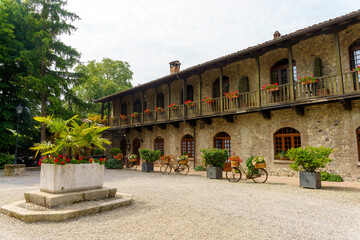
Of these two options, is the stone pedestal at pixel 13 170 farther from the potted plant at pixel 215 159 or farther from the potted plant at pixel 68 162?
the potted plant at pixel 215 159

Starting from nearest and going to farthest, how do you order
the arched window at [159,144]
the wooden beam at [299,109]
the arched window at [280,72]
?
the wooden beam at [299,109], the arched window at [280,72], the arched window at [159,144]

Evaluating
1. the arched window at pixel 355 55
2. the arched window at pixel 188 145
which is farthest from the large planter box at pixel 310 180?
the arched window at pixel 188 145

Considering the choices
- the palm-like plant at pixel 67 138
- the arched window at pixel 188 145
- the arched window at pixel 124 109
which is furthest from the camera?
the arched window at pixel 124 109

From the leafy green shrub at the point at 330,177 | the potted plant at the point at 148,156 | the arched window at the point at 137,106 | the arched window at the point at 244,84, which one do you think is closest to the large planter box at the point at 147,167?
the potted plant at the point at 148,156

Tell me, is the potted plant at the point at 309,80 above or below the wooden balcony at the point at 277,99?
above

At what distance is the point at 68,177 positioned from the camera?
498 cm

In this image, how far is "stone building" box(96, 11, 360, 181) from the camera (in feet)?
29.6

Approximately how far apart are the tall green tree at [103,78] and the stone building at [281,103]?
12981 mm

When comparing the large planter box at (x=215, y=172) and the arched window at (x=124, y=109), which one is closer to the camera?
the large planter box at (x=215, y=172)

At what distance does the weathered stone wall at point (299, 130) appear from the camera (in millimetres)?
9016

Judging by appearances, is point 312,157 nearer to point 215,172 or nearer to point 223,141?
point 215,172

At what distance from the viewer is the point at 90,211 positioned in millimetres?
4527

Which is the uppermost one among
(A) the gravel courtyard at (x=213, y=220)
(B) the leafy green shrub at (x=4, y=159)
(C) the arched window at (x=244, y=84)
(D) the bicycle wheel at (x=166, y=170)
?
(C) the arched window at (x=244, y=84)

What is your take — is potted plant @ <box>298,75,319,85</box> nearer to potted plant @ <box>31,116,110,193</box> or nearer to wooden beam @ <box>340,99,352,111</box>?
wooden beam @ <box>340,99,352,111</box>
